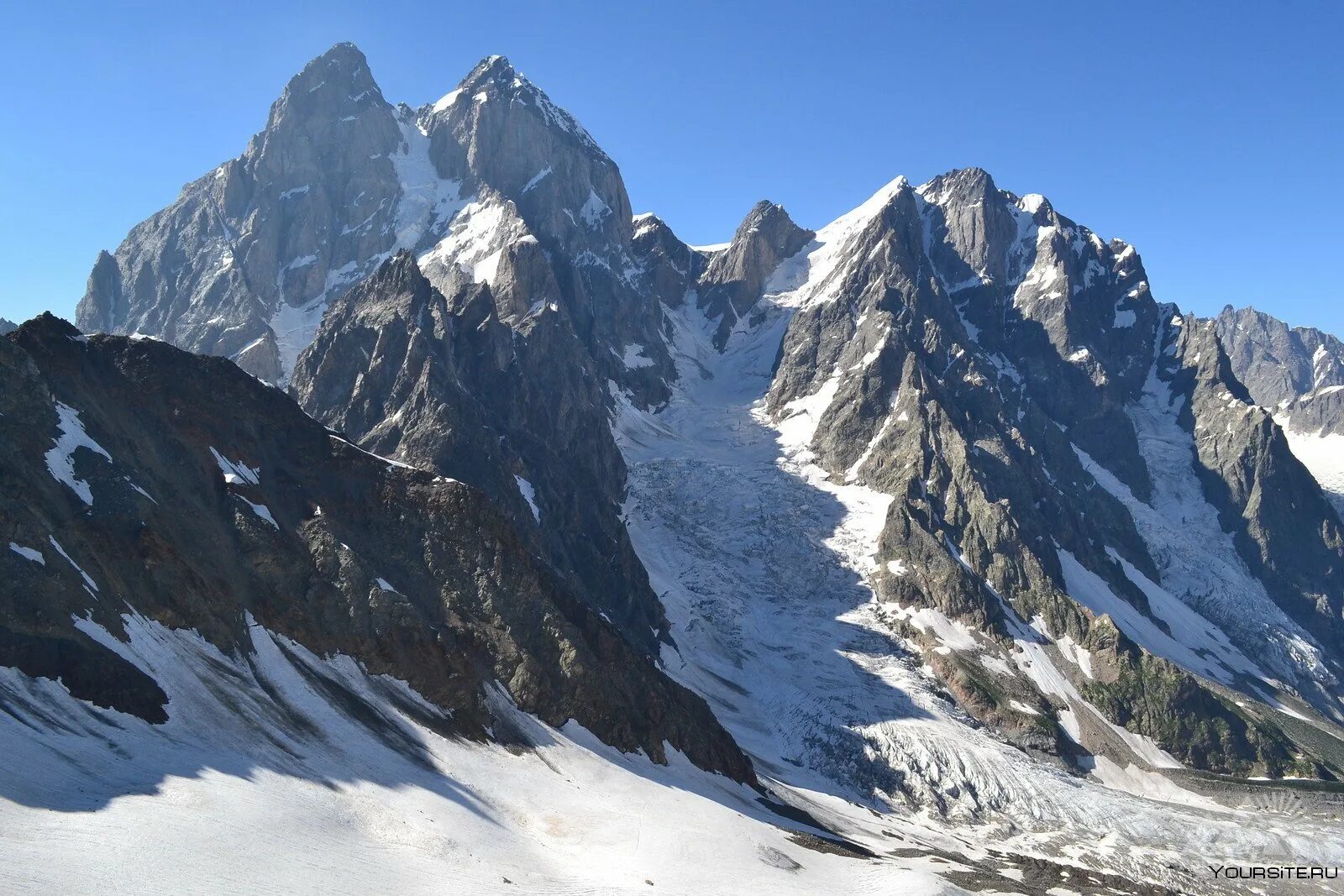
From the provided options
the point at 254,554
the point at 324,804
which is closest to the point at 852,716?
the point at 254,554

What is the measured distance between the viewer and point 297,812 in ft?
147

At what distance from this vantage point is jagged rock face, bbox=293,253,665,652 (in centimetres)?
14338

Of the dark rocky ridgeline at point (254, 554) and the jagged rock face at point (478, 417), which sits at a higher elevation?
the jagged rock face at point (478, 417)

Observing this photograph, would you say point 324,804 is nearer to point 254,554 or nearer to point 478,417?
point 254,554

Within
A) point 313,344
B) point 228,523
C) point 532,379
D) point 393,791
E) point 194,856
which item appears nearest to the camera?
point 194,856

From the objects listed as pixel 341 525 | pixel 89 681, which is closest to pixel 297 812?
pixel 89 681

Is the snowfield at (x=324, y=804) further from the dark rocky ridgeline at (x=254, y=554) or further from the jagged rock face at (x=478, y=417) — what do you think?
the jagged rock face at (x=478, y=417)

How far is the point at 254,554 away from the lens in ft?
220

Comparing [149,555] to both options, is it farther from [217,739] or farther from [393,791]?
[393,791]

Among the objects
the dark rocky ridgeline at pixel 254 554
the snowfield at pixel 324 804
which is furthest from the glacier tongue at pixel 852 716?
the dark rocky ridgeline at pixel 254 554

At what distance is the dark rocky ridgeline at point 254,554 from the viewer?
49719mm

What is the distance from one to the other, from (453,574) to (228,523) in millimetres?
19705

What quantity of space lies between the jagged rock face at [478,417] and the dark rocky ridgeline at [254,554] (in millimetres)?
47049

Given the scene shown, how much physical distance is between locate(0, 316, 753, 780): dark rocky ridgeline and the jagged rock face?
1852 inches
